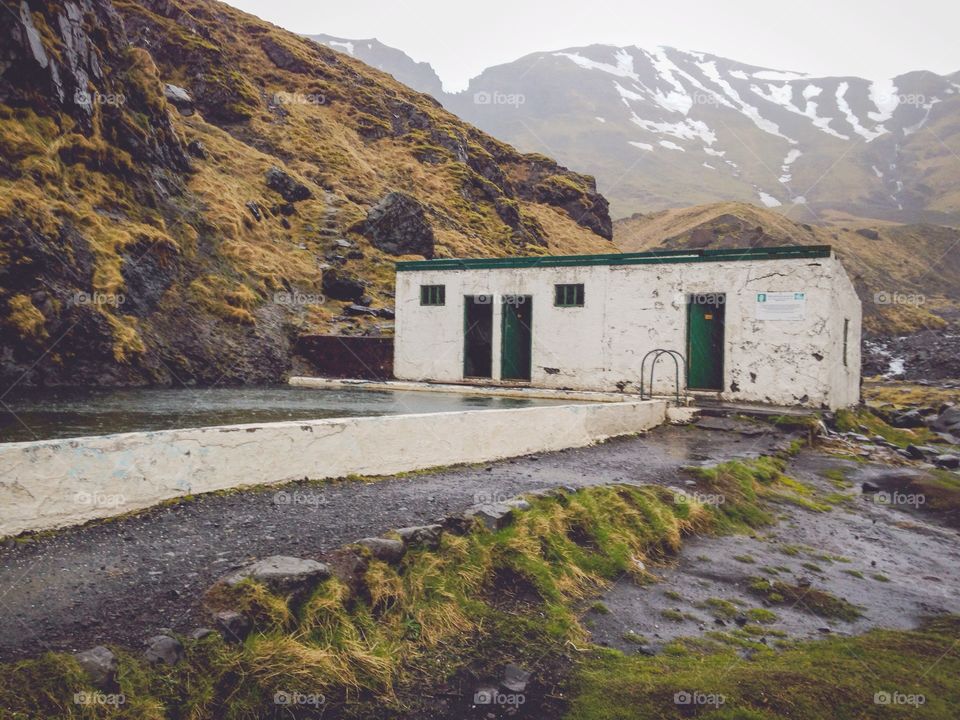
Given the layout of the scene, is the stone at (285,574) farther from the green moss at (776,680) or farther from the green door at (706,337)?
the green door at (706,337)

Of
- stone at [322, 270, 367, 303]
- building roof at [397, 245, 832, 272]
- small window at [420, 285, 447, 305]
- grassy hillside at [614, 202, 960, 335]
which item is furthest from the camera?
grassy hillside at [614, 202, 960, 335]

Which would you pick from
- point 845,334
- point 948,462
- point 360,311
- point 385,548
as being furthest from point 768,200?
point 385,548

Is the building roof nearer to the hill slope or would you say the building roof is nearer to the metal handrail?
the metal handrail

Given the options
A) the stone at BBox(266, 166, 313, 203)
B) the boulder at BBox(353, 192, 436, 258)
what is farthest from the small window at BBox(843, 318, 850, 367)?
the stone at BBox(266, 166, 313, 203)

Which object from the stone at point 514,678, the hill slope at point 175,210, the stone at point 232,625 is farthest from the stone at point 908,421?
the stone at point 232,625

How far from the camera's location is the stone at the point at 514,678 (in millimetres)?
3926

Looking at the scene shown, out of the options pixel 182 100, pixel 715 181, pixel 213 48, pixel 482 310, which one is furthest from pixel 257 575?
pixel 715 181

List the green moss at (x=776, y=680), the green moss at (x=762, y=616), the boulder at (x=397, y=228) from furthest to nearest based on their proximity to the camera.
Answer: the boulder at (x=397, y=228), the green moss at (x=762, y=616), the green moss at (x=776, y=680)

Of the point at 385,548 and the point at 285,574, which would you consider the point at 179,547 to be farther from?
the point at 385,548

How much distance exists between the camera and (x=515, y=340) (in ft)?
62.5

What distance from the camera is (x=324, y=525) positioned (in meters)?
5.36

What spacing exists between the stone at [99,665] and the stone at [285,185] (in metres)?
33.5

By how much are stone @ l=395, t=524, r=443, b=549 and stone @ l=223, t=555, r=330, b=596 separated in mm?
873

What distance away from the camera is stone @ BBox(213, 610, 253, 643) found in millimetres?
3578
